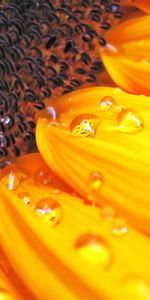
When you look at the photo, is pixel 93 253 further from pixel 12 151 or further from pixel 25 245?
pixel 12 151

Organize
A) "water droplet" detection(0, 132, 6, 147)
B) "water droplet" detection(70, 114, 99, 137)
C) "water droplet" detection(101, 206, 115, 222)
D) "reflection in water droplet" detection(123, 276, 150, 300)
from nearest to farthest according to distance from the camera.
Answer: "reflection in water droplet" detection(123, 276, 150, 300)
"water droplet" detection(101, 206, 115, 222)
"water droplet" detection(70, 114, 99, 137)
"water droplet" detection(0, 132, 6, 147)

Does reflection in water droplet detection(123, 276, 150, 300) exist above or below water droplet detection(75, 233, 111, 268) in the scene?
below

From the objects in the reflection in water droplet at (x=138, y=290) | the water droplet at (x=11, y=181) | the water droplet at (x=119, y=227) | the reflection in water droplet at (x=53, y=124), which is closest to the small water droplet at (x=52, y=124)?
the reflection in water droplet at (x=53, y=124)

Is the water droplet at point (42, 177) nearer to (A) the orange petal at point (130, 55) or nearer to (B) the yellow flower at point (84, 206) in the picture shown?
(B) the yellow flower at point (84, 206)

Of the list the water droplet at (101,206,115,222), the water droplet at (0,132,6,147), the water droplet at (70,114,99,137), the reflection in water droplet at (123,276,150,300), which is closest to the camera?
the reflection in water droplet at (123,276,150,300)

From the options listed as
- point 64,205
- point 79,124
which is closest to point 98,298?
point 64,205

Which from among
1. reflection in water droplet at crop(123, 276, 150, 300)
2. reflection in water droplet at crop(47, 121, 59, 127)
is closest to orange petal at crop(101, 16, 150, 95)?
reflection in water droplet at crop(47, 121, 59, 127)

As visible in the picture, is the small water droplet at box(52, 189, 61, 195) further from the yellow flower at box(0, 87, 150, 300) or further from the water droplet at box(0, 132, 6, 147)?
the water droplet at box(0, 132, 6, 147)
